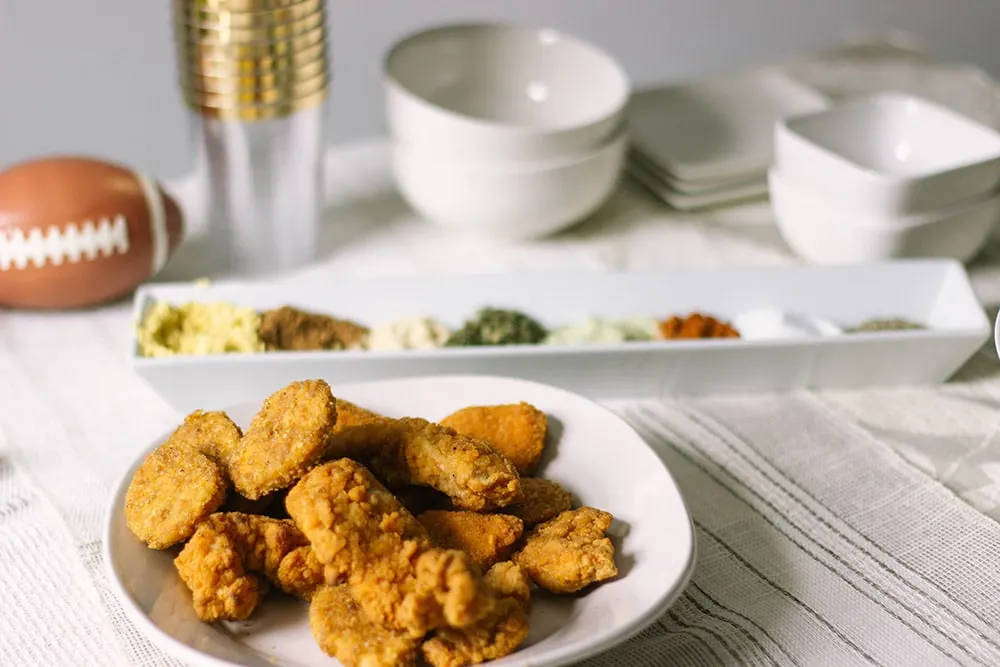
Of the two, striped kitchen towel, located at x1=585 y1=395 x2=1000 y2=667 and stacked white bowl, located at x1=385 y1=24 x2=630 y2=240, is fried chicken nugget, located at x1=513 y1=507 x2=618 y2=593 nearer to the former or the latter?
striped kitchen towel, located at x1=585 y1=395 x2=1000 y2=667

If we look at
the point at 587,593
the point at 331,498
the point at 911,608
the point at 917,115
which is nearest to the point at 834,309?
the point at 917,115

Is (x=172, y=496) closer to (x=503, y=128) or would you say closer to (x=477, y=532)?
(x=477, y=532)

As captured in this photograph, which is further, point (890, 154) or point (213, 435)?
point (890, 154)

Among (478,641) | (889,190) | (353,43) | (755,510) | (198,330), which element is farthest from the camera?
(353,43)

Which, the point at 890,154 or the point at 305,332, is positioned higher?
the point at 890,154

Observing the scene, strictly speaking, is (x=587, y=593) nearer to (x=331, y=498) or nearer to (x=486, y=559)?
(x=486, y=559)

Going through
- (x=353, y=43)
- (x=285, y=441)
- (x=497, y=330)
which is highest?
(x=285, y=441)

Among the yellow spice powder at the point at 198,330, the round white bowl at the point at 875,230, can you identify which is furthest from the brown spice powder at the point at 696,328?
the yellow spice powder at the point at 198,330

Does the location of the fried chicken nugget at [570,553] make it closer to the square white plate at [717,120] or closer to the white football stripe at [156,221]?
the white football stripe at [156,221]

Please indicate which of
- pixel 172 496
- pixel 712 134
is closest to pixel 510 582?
pixel 172 496
